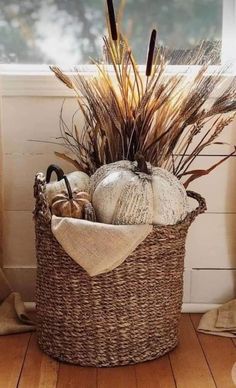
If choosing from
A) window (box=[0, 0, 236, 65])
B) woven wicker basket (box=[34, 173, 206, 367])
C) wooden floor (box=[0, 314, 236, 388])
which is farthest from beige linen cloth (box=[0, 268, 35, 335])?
window (box=[0, 0, 236, 65])

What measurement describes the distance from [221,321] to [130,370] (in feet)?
1.56

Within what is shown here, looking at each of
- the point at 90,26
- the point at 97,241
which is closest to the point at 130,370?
the point at 97,241

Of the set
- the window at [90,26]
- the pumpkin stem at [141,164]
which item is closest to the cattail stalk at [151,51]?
the pumpkin stem at [141,164]

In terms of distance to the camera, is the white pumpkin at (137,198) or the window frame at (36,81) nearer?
the white pumpkin at (137,198)

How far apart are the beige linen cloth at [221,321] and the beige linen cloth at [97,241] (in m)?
0.55

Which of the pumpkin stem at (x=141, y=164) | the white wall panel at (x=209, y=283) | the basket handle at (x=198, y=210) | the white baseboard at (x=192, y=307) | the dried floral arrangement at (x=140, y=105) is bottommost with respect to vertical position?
the white baseboard at (x=192, y=307)

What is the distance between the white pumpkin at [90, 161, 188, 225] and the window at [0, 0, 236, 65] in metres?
0.71

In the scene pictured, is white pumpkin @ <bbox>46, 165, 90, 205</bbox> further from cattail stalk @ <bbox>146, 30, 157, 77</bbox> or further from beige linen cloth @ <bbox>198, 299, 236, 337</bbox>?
beige linen cloth @ <bbox>198, 299, 236, 337</bbox>

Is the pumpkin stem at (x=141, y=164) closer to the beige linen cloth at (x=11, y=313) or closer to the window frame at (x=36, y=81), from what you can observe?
the window frame at (x=36, y=81)

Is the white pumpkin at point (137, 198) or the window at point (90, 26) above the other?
the window at point (90, 26)

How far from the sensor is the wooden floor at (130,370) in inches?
72.7

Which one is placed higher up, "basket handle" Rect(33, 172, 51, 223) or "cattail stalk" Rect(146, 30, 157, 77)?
"cattail stalk" Rect(146, 30, 157, 77)

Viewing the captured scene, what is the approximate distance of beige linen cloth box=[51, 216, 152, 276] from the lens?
1.83 metres

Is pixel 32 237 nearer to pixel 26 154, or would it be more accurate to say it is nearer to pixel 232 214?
pixel 26 154
